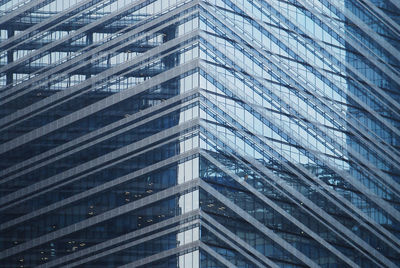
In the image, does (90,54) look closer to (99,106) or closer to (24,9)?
(99,106)

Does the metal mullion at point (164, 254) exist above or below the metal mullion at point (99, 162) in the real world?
below

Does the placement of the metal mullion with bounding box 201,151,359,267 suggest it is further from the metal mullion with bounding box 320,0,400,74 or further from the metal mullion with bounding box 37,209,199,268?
the metal mullion with bounding box 320,0,400,74

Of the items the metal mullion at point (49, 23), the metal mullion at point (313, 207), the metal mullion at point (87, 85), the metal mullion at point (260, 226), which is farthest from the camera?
the metal mullion at point (49, 23)

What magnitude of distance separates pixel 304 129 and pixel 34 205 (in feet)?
106

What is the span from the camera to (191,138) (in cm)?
11388

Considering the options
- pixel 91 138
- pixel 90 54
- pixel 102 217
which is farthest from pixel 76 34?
pixel 102 217

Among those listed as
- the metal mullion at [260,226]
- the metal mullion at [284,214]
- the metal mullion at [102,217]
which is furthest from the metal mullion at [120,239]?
the metal mullion at [284,214]

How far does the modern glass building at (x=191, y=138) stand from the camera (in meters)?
114

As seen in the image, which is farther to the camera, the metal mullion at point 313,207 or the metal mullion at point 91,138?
the metal mullion at point 313,207

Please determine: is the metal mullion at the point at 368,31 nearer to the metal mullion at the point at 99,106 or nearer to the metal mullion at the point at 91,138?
the metal mullion at the point at 99,106

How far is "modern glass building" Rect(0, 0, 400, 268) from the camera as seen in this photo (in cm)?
11381

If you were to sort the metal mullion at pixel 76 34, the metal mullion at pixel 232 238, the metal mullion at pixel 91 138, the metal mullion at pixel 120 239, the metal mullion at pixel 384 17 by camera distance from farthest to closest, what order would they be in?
the metal mullion at pixel 384 17, the metal mullion at pixel 76 34, the metal mullion at pixel 91 138, the metal mullion at pixel 120 239, the metal mullion at pixel 232 238

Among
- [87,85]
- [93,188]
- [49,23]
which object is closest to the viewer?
[93,188]

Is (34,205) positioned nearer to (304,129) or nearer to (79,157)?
(79,157)
